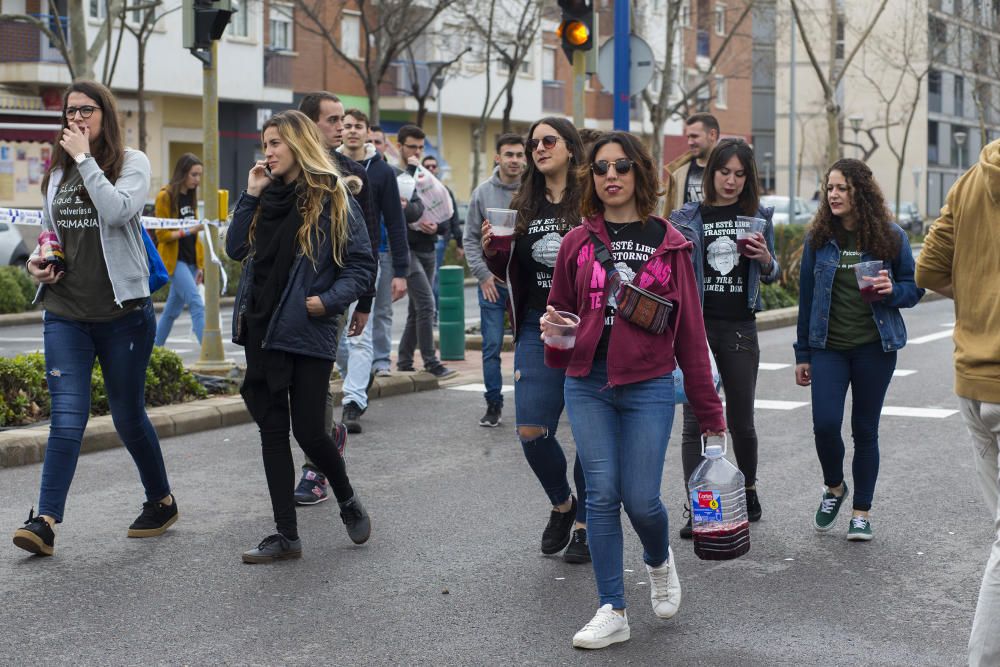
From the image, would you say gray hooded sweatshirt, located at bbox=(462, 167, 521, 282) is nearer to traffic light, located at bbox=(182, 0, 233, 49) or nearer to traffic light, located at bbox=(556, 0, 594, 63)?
traffic light, located at bbox=(182, 0, 233, 49)

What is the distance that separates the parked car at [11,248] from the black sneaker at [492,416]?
53.9 feet

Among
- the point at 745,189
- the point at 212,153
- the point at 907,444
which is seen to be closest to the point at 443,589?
the point at 745,189

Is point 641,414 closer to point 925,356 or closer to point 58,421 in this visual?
point 58,421

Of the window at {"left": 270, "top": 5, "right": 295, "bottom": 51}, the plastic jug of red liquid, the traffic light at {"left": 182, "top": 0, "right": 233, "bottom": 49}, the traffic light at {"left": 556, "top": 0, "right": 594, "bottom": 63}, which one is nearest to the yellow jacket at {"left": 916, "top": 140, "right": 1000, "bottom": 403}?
the plastic jug of red liquid

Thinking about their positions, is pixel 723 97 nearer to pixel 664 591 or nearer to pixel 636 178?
pixel 636 178

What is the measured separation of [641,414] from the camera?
517cm

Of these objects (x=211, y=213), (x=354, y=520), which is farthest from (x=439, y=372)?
(x=354, y=520)

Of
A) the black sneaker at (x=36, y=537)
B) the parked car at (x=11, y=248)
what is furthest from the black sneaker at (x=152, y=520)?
the parked car at (x=11, y=248)

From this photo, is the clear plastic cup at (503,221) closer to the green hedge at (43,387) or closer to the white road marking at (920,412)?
the green hedge at (43,387)

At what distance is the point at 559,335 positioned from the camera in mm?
5180

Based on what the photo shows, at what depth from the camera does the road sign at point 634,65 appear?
47.6 feet

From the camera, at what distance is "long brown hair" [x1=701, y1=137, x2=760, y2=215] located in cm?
689

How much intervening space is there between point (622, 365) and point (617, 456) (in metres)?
0.32

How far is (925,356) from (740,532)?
35.1 feet
